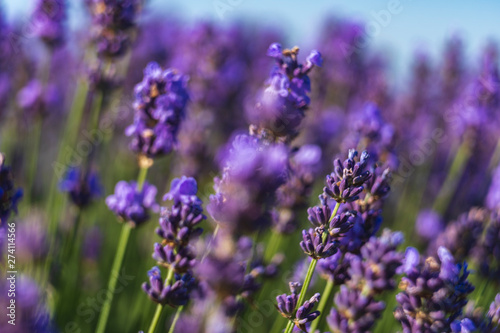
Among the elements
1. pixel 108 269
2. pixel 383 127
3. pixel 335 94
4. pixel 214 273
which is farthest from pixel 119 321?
pixel 335 94

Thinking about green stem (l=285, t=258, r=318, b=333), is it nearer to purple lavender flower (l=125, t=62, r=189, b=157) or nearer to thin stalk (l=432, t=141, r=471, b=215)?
purple lavender flower (l=125, t=62, r=189, b=157)

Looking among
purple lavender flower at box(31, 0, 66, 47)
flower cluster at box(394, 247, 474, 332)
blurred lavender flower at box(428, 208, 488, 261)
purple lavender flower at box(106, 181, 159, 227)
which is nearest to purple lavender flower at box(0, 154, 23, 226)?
purple lavender flower at box(106, 181, 159, 227)

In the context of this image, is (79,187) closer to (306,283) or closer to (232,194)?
(306,283)

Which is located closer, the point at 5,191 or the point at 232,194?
the point at 232,194

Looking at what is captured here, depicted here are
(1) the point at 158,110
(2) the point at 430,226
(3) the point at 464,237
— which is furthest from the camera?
(2) the point at 430,226

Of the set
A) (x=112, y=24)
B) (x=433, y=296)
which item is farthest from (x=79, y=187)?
(x=433, y=296)
